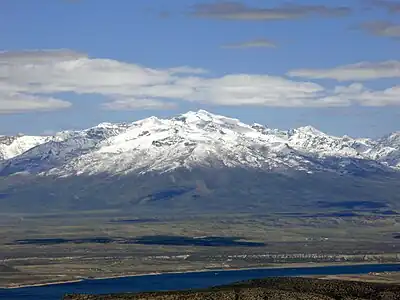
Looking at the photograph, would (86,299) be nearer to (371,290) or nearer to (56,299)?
(371,290)

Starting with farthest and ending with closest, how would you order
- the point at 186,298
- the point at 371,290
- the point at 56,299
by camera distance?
the point at 56,299
the point at 371,290
the point at 186,298

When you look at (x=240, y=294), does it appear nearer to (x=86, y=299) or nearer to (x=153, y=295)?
(x=153, y=295)

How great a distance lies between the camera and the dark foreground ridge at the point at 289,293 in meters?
115

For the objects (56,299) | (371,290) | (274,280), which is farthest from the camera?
(56,299)

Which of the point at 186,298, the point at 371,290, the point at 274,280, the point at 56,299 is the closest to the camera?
the point at 186,298

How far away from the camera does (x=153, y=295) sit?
118 metres

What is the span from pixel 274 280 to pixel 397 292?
1782 centimetres

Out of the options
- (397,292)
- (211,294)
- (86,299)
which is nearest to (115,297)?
(86,299)

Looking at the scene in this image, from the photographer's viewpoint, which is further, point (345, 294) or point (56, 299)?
point (56, 299)

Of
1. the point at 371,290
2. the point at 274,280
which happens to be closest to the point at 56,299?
the point at 274,280

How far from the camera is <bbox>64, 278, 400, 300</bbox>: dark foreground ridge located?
115 m

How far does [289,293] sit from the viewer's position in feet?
381

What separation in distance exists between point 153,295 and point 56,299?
8423 cm

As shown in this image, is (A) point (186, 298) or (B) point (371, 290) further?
(B) point (371, 290)
